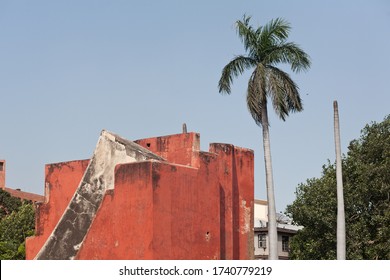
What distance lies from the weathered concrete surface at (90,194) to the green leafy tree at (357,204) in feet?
52.3

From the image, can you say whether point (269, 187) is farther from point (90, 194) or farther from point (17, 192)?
point (17, 192)

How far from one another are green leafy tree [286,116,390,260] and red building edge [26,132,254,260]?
13360 mm

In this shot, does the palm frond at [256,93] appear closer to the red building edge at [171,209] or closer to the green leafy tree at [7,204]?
the red building edge at [171,209]

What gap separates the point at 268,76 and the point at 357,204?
519 inches

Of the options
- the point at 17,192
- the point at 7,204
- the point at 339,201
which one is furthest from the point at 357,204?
the point at 17,192

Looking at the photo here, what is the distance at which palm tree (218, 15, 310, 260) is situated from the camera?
2189cm

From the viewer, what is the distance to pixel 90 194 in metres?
19.0

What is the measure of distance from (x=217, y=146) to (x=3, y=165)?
6734 centimetres

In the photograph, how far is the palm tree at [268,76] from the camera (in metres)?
21.9

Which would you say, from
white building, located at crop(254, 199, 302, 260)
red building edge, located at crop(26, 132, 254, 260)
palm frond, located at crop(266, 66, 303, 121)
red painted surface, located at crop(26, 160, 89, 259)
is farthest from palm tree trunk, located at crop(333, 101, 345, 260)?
white building, located at crop(254, 199, 302, 260)

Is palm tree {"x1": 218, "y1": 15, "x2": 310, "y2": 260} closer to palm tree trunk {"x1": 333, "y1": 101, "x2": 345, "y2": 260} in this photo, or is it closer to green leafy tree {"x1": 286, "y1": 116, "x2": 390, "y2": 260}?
palm tree trunk {"x1": 333, "y1": 101, "x2": 345, "y2": 260}

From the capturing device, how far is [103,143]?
762 inches

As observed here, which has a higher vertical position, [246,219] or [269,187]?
[269,187]
